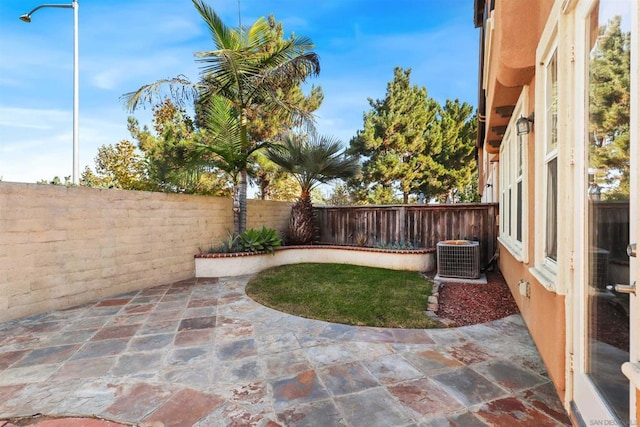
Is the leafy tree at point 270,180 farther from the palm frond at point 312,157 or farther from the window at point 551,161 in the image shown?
the window at point 551,161

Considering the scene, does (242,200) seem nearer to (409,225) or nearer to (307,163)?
(307,163)

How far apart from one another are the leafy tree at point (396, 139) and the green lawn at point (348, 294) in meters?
10.7

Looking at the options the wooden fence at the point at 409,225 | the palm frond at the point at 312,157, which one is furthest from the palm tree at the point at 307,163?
the wooden fence at the point at 409,225

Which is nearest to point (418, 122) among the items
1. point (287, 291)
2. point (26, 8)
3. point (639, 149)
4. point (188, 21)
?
point (188, 21)

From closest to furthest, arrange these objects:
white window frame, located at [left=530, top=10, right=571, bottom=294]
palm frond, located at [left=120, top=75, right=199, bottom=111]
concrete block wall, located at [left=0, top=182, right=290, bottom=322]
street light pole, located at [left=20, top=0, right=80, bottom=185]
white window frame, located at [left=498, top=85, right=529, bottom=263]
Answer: white window frame, located at [left=530, top=10, right=571, bottom=294] → white window frame, located at [left=498, top=85, right=529, bottom=263] → concrete block wall, located at [left=0, top=182, right=290, bottom=322] → palm frond, located at [left=120, top=75, right=199, bottom=111] → street light pole, located at [left=20, top=0, right=80, bottom=185]

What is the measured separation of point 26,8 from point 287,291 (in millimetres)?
8997

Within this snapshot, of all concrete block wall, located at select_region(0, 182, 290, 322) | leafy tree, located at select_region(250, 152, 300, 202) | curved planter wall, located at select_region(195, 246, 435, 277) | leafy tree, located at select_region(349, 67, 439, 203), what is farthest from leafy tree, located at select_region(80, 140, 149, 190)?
leafy tree, located at select_region(349, 67, 439, 203)

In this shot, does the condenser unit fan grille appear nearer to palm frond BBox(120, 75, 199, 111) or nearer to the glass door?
the glass door

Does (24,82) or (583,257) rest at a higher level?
(24,82)

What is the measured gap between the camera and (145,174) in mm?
9070

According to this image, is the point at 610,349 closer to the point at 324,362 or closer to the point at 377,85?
the point at 324,362

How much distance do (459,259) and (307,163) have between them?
4317 mm

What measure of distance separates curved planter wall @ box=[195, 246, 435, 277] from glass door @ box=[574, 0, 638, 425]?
502 cm

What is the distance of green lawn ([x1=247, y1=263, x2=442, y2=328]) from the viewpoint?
3791mm
